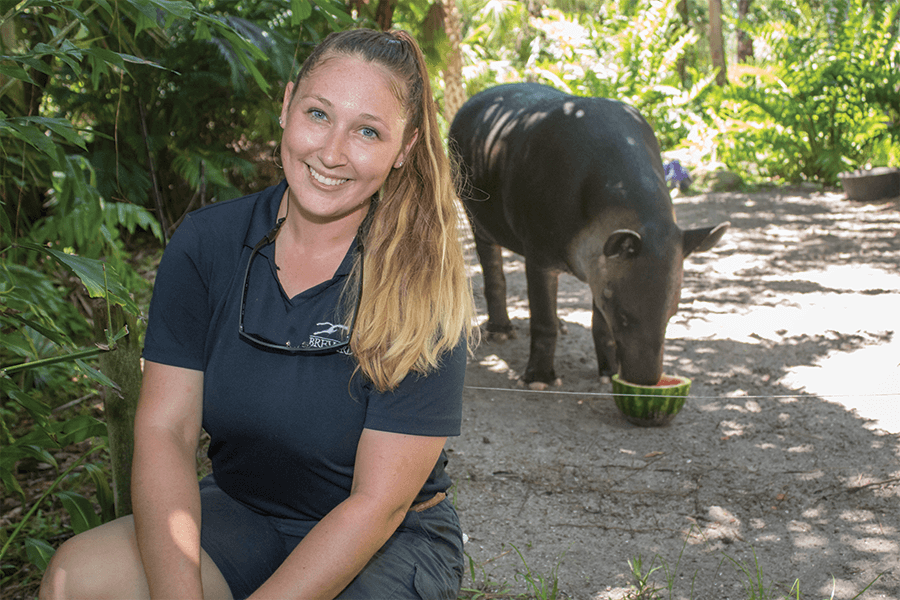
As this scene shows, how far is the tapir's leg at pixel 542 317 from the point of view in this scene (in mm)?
5496

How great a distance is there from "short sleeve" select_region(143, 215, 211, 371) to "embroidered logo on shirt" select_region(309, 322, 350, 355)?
1.15ft

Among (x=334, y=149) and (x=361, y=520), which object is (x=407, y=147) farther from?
(x=361, y=520)

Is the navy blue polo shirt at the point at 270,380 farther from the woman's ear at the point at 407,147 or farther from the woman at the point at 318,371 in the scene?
the woman's ear at the point at 407,147

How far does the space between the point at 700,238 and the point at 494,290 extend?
2395 mm

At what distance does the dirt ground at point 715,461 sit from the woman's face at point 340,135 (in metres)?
1.80

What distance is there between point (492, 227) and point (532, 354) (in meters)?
1.13

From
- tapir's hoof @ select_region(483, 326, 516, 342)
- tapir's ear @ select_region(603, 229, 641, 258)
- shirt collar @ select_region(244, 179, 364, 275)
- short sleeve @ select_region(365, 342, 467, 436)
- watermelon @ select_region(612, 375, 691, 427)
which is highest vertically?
shirt collar @ select_region(244, 179, 364, 275)

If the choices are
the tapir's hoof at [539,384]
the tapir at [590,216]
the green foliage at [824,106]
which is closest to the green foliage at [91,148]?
the tapir at [590,216]

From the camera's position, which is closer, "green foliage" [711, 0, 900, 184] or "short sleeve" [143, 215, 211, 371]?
"short sleeve" [143, 215, 211, 371]

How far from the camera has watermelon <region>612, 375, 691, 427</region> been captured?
183 inches

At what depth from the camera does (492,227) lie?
6137 millimetres

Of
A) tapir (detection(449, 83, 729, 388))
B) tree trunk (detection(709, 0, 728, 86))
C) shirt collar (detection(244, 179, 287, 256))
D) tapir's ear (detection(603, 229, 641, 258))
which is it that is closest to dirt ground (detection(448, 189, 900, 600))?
tapir (detection(449, 83, 729, 388))

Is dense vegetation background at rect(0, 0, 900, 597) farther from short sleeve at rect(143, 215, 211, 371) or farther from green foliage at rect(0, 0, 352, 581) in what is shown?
short sleeve at rect(143, 215, 211, 371)

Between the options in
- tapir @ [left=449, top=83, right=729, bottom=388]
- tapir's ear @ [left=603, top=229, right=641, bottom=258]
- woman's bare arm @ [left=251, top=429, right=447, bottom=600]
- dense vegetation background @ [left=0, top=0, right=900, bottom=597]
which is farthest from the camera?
tapir @ [left=449, top=83, right=729, bottom=388]
